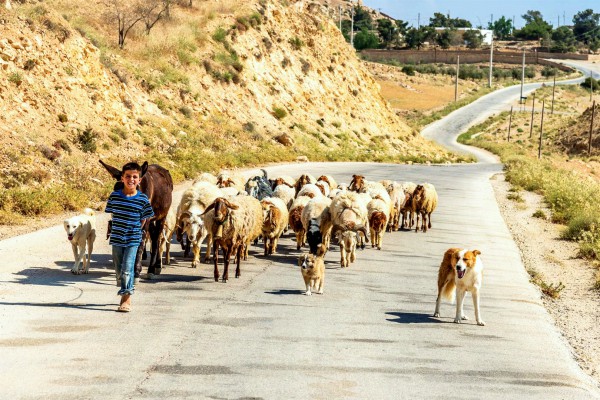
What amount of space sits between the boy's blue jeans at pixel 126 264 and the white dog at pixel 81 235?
237 centimetres

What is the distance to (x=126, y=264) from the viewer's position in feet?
36.6

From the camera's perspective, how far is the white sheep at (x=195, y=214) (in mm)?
15188

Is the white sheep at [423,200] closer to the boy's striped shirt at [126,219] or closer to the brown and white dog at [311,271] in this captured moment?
the brown and white dog at [311,271]

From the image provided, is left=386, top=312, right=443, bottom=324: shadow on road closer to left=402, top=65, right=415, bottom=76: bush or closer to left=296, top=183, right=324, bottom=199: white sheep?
left=296, top=183, right=324, bottom=199: white sheep

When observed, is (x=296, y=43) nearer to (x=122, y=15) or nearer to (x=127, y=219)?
(x=122, y=15)

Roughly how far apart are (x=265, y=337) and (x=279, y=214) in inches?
281

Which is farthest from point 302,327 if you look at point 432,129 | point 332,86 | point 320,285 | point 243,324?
point 432,129

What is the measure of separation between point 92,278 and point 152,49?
38.6 m

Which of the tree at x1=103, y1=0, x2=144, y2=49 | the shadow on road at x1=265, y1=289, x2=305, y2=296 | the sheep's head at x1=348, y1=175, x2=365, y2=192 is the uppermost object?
the tree at x1=103, y1=0, x2=144, y2=49

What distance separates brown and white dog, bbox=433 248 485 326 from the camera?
1178 cm

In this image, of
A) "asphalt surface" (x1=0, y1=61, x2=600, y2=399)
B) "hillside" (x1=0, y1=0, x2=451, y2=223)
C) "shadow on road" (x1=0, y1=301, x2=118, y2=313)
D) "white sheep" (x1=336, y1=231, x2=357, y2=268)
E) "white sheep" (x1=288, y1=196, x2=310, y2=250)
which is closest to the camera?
"asphalt surface" (x1=0, y1=61, x2=600, y2=399)

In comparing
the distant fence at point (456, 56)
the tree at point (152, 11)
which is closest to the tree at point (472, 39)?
the distant fence at point (456, 56)

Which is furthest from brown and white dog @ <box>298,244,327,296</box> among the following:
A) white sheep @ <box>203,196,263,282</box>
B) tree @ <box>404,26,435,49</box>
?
tree @ <box>404,26,435,49</box>

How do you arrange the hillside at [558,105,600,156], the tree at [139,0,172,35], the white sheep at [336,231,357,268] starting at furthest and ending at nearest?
the hillside at [558,105,600,156] → the tree at [139,0,172,35] → the white sheep at [336,231,357,268]
